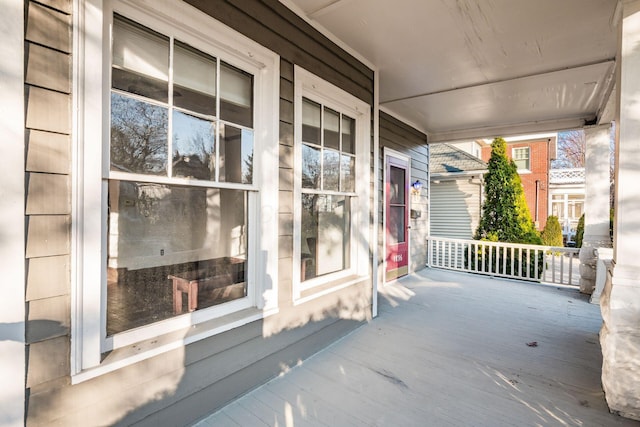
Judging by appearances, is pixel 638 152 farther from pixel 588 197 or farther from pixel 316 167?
pixel 588 197

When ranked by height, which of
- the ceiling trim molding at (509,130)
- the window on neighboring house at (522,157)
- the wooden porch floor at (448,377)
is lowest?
the wooden porch floor at (448,377)

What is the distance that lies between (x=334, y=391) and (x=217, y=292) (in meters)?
1.05

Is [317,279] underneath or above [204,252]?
underneath

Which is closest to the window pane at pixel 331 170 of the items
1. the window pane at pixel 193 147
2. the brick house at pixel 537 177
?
the window pane at pixel 193 147

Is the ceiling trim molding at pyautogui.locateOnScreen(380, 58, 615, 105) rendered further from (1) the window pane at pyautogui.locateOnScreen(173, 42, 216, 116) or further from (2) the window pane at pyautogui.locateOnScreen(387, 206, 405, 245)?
(1) the window pane at pyautogui.locateOnScreen(173, 42, 216, 116)

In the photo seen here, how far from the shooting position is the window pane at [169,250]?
1.66m

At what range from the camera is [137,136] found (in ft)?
5.46

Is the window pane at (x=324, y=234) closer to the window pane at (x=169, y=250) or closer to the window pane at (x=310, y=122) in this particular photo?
the window pane at (x=310, y=122)

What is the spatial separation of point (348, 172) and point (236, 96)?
147 cm

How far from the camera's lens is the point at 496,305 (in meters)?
4.19

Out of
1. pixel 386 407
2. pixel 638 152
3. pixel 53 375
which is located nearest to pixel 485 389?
pixel 386 407

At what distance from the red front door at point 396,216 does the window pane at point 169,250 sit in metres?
3.45

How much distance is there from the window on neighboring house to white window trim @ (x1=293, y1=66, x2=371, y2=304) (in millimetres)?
11802

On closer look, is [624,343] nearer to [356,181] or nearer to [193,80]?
[356,181]
